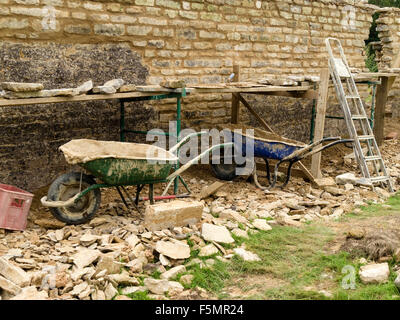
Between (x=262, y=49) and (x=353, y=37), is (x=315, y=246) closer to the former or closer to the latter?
(x=262, y=49)

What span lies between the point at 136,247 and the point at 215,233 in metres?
0.80

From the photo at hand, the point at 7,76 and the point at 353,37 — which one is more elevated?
the point at 353,37

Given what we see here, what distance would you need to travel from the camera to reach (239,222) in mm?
5246

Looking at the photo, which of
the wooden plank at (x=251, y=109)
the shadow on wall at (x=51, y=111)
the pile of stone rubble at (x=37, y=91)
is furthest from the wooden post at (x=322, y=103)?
the pile of stone rubble at (x=37, y=91)

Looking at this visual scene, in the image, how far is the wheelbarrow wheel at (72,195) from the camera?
16.2ft

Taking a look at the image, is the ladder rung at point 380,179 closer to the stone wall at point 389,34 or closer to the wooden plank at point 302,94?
the wooden plank at point 302,94

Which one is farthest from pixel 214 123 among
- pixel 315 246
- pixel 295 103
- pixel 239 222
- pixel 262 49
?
pixel 315 246

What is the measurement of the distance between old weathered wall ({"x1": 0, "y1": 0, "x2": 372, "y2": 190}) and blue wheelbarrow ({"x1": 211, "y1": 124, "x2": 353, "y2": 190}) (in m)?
0.91

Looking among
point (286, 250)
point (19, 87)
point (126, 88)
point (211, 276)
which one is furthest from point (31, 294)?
point (126, 88)

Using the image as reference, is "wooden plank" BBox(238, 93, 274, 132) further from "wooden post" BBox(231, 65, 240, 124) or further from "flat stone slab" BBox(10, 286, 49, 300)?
"flat stone slab" BBox(10, 286, 49, 300)

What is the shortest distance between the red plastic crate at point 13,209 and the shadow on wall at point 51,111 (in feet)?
3.18

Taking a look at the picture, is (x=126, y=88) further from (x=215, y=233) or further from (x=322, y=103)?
(x=322, y=103)

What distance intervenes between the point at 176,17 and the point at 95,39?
1417 millimetres

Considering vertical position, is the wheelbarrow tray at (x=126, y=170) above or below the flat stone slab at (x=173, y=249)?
above
